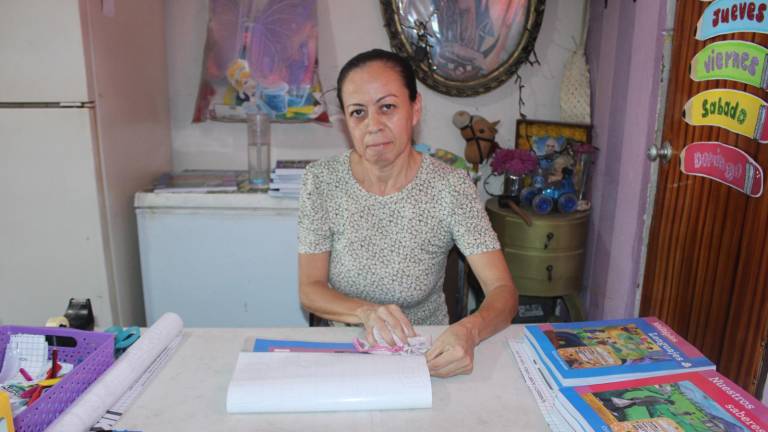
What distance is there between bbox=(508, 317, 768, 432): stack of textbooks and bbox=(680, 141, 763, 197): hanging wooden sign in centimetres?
40

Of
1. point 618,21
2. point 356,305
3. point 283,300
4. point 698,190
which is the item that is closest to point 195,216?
point 283,300

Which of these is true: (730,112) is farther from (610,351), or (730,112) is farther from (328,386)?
(328,386)

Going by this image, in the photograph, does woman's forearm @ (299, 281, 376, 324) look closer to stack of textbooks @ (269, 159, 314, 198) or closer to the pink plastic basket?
the pink plastic basket

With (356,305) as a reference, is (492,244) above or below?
above

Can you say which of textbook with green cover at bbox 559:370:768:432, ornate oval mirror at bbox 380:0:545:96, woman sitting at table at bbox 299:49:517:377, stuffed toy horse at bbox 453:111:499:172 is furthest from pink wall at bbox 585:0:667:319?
textbook with green cover at bbox 559:370:768:432

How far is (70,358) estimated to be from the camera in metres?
0.93

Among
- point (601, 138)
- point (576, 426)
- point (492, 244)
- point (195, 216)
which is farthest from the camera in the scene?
point (601, 138)

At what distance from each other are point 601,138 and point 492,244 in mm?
1314

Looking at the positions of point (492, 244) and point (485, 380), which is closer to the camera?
point (485, 380)

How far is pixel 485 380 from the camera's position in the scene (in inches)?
36.9

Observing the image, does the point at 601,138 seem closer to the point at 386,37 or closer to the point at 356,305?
the point at 386,37

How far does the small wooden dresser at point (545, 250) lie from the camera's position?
2.17 meters

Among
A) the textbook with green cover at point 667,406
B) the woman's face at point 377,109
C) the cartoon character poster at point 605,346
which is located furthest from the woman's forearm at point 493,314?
the woman's face at point 377,109

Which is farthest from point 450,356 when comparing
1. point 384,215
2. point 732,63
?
point 732,63
